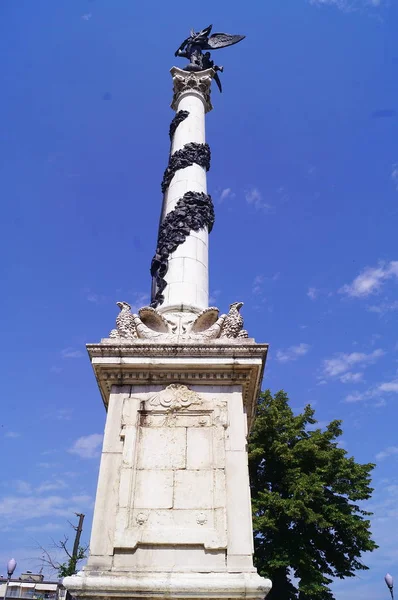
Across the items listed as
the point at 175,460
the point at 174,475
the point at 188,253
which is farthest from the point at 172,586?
the point at 188,253

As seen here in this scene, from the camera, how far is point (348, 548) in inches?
873

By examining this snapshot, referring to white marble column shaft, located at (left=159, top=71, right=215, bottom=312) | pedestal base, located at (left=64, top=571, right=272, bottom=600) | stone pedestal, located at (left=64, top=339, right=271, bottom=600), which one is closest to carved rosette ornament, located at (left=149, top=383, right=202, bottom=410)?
stone pedestal, located at (left=64, top=339, right=271, bottom=600)

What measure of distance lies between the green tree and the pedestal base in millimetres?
16630

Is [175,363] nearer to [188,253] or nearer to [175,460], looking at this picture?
[175,460]

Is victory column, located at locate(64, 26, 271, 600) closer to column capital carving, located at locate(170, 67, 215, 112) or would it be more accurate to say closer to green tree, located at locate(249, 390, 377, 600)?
column capital carving, located at locate(170, 67, 215, 112)

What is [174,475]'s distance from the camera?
6.49m

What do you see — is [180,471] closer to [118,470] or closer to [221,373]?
[118,470]

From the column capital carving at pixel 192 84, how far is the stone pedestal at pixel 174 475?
9920mm

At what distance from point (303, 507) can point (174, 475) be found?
16.7m

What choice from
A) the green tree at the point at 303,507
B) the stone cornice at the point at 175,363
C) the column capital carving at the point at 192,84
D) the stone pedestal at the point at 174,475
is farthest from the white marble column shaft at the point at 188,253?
the green tree at the point at 303,507

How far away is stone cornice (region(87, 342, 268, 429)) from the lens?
719cm

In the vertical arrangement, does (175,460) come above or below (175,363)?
below

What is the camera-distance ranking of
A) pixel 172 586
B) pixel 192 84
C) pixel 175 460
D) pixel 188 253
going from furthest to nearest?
1. pixel 192 84
2. pixel 188 253
3. pixel 175 460
4. pixel 172 586

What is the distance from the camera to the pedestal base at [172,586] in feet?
18.0
